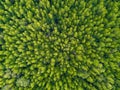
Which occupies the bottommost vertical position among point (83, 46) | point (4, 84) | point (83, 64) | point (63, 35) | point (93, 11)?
point (4, 84)

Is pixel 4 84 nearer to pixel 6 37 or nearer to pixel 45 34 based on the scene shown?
pixel 6 37

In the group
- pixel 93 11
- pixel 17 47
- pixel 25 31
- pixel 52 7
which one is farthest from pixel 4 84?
pixel 93 11

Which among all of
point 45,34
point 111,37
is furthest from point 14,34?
point 111,37

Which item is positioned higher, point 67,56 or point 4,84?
point 67,56

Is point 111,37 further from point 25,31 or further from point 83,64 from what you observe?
point 25,31

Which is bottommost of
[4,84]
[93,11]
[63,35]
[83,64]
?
[4,84]

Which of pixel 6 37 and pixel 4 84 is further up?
pixel 6 37
